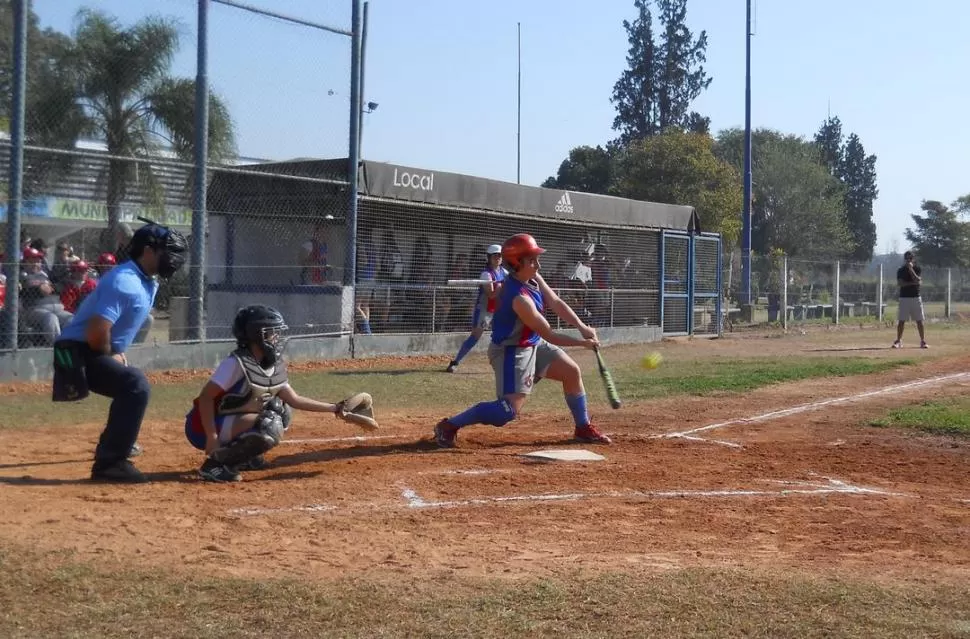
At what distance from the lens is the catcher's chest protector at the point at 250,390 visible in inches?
286

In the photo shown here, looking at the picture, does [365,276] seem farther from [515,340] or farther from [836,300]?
[836,300]

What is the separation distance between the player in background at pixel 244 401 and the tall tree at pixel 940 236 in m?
73.5

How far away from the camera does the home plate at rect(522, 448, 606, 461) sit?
8.33 meters

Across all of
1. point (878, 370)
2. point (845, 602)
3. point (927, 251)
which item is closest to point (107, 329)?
point (845, 602)

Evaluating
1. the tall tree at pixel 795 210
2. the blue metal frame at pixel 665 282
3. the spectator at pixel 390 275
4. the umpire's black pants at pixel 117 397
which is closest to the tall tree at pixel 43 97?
the spectator at pixel 390 275

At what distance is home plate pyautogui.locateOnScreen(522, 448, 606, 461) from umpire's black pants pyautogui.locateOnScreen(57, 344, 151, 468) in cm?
301

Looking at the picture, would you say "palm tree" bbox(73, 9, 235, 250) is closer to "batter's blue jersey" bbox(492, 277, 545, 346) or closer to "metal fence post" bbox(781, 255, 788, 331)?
"batter's blue jersey" bbox(492, 277, 545, 346)

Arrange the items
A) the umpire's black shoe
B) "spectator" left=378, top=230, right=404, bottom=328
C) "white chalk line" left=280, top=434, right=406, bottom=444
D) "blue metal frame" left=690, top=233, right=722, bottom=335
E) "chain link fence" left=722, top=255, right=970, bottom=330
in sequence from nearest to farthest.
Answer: the umpire's black shoe → "white chalk line" left=280, top=434, right=406, bottom=444 → "spectator" left=378, top=230, right=404, bottom=328 → "blue metal frame" left=690, top=233, right=722, bottom=335 → "chain link fence" left=722, top=255, right=970, bottom=330

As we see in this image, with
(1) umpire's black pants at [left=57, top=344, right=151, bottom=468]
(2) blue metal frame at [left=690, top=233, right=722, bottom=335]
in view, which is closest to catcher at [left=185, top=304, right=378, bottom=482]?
(1) umpire's black pants at [left=57, top=344, right=151, bottom=468]

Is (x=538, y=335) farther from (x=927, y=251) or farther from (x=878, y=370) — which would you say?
(x=927, y=251)

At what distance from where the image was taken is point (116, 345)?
7.09m

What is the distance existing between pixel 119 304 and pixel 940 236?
77214mm

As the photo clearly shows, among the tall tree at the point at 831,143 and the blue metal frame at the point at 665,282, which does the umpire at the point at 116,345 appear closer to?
the blue metal frame at the point at 665,282

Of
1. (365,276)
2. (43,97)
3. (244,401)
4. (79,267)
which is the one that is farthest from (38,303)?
(244,401)
